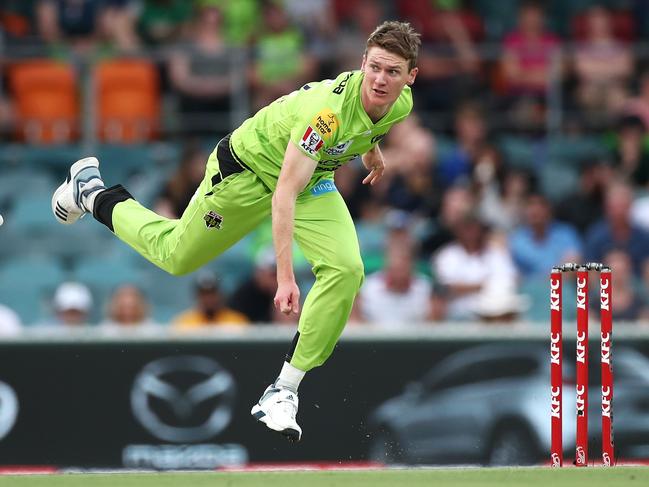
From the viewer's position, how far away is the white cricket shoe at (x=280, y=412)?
7.94 m

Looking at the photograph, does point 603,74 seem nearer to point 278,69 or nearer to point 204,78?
point 278,69

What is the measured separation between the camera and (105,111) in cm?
1395

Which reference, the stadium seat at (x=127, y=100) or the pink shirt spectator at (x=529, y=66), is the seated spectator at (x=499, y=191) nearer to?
the pink shirt spectator at (x=529, y=66)

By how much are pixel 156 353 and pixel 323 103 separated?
361cm

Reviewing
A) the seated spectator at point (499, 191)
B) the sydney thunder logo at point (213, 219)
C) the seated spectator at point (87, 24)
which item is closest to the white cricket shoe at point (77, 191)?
the sydney thunder logo at point (213, 219)

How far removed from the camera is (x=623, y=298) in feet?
38.7

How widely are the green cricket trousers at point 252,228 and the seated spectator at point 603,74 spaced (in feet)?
20.3

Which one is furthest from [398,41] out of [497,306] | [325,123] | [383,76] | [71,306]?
[71,306]

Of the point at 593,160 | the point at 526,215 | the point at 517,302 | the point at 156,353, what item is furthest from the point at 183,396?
the point at 593,160

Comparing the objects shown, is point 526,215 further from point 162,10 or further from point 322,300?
point 322,300

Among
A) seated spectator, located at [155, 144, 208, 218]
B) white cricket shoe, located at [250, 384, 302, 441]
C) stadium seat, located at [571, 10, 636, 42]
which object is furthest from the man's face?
stadium seat, located at [571, 10, 636, 42]

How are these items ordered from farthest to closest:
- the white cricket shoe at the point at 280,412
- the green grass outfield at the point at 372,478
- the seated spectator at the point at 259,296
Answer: the seated spectator at the point at 259,296
the white cricket shoe at the point at 280,412
the green grass outfield at the point at 372,478

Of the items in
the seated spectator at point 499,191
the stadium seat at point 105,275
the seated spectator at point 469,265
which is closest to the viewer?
the seated spectator at point 469,265

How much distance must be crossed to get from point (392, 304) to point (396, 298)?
0.18 feet
